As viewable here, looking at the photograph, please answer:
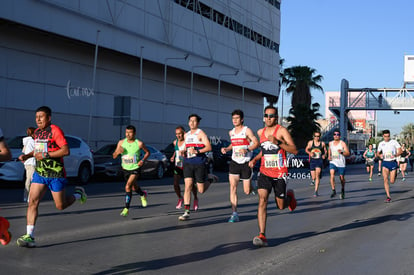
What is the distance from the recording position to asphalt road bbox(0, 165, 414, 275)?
6523mm

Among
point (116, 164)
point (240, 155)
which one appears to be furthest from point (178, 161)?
point (116, 164)

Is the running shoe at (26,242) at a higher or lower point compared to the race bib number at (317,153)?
lower

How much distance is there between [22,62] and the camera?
25.2m

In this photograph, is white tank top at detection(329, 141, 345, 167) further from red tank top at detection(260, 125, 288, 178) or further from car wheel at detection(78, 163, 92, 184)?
car wheel at detection(78, 163, 92, 184)

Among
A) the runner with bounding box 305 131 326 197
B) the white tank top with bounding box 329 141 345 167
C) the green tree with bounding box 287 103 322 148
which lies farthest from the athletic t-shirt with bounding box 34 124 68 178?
the green tree with bounding box 287 103 322 148

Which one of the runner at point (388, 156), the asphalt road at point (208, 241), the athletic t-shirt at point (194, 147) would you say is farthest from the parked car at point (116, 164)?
the athletic t-shirt at point (194, 147)

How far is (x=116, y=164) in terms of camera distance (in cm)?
2175

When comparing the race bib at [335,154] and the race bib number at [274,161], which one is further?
the race bib at [335,154]

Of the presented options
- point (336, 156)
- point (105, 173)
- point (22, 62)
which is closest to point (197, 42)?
point (22, 62)

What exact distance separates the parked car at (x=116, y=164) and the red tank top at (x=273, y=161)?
14.1m

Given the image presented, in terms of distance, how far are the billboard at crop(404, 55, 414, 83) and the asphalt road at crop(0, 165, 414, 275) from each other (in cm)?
5041

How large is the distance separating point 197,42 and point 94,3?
35.9ft

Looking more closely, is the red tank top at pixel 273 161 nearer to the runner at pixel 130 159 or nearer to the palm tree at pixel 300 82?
the runner at pixel 130 159

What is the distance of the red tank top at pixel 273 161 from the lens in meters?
8.05
